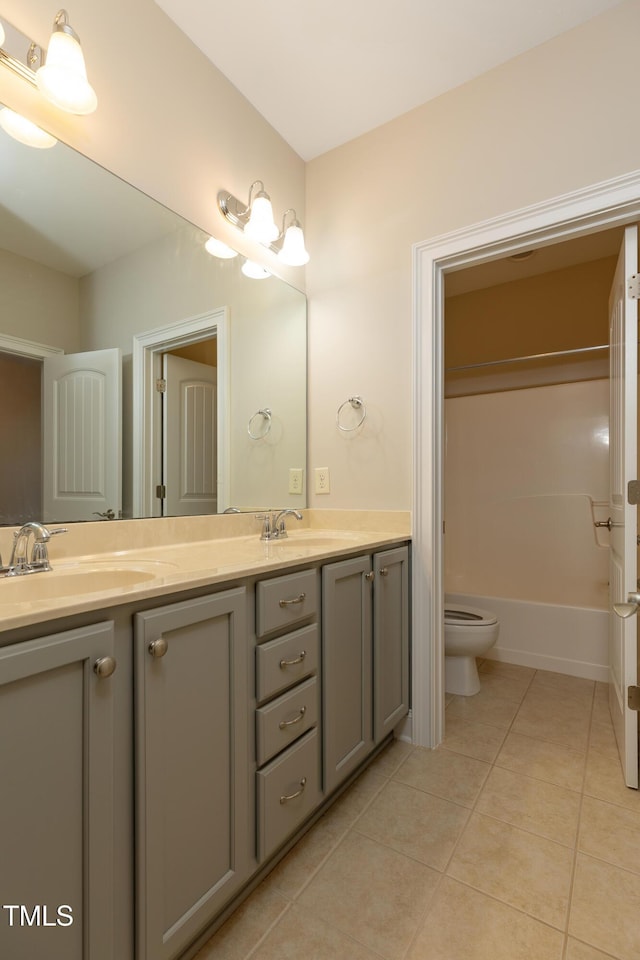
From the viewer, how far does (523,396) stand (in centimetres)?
→ 296

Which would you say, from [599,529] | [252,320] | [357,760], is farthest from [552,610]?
[252,320]

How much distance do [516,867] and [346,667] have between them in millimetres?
668

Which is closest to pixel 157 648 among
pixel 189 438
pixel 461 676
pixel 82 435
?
pixel 82 435

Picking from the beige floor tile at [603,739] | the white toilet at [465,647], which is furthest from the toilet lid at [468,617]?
the beige floor tile at [603,739]

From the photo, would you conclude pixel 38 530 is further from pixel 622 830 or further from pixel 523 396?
pixel 523 396

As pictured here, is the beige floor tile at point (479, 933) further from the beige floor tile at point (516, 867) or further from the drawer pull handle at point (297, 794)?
the drawer pull handle at point (297, 794)

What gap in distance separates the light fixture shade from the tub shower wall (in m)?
2.60

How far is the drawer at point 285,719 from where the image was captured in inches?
43.3

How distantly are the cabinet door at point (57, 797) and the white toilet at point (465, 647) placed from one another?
1.79 m

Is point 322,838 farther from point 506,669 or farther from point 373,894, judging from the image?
point 506,669

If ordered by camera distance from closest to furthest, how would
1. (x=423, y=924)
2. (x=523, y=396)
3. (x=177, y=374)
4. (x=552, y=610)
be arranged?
(x=423, y=924) < (x=177, y=374) < (x=552, y=610) < (x=523, y=396)

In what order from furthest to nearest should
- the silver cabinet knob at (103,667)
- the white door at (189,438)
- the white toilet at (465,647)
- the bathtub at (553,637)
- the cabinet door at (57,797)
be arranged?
the bathtub at (553,637)
the white toilet at (465,647)
the white door at (189,438)
the silver cabinet knob at (103,667)
the cabinet door at (57,797)

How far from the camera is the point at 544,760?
173 centimetres

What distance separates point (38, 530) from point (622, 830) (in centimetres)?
185
